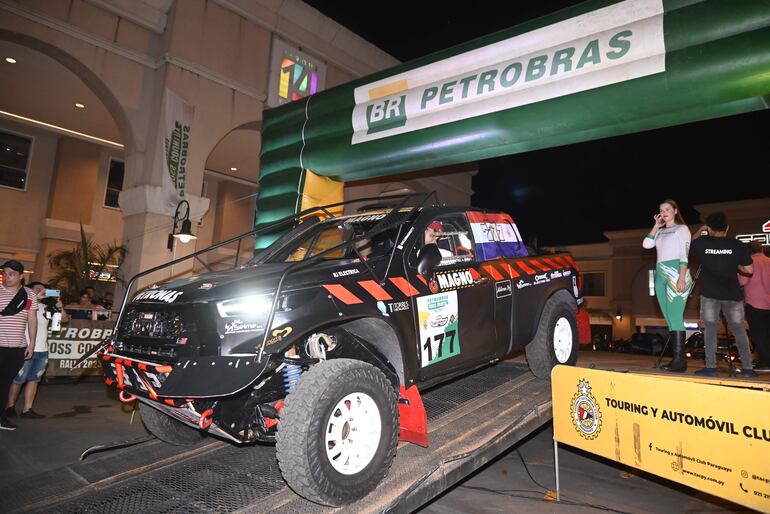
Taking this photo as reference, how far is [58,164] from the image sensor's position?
1545cm

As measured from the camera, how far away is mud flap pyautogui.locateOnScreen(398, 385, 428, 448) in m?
3.36

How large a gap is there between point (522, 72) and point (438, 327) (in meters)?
3.58

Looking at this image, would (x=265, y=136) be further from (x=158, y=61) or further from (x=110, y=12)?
(x=110, y=12)

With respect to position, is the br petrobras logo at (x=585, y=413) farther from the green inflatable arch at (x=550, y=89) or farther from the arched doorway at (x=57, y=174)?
the arched doorway at (x=57, y=174)

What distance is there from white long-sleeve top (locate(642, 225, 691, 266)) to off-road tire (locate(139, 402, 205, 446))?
5156 mm

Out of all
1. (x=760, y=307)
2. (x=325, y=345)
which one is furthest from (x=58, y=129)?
(x=760, y=307)

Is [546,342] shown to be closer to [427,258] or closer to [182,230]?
[427,258]

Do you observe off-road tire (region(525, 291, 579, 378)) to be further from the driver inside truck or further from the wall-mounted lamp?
the wall-mounted lamp

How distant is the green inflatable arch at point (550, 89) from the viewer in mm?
4395

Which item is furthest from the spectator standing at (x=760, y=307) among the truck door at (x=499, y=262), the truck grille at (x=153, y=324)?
the truck grille at (x=153, y=324)

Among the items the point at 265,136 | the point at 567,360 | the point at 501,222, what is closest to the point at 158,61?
the point at 265,136

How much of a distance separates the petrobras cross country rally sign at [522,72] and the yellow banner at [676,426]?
127 inches

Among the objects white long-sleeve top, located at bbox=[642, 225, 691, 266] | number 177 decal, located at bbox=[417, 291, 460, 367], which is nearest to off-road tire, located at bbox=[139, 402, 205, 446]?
number 177 decal, located at bbox=[417, 291, 460, 367]

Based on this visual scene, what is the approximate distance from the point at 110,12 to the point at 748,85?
34.4 ft
